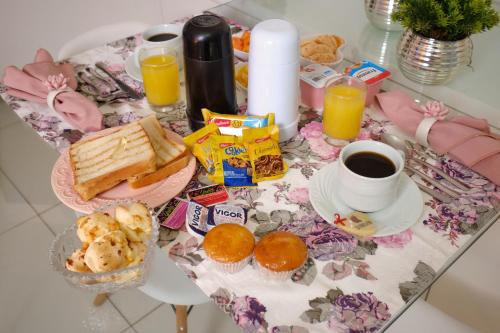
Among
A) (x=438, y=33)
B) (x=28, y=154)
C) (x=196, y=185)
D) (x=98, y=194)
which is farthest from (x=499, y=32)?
(x=28, y=154)

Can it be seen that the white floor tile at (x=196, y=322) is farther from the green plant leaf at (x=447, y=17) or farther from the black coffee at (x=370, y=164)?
the green plant leaf at (x=447, y=17)

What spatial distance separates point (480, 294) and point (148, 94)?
2.86ft

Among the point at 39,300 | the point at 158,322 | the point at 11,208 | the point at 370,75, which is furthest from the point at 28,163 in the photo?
the point at 370,75

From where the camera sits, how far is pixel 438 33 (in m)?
1.01

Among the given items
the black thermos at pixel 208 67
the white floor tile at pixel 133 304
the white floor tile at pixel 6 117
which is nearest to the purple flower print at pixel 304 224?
the black thermos at pixel 208 67

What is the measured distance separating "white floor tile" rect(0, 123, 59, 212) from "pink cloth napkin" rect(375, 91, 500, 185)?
55.2 inches

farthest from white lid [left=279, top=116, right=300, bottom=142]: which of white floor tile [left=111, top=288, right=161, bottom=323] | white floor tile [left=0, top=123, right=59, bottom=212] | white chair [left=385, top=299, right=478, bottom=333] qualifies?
white floor tile [left=0, top=123, right=59, bottom=212]

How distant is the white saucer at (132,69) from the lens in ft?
3.95

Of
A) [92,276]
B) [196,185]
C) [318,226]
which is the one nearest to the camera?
[92,276]

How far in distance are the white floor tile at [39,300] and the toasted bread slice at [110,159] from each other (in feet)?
2.56

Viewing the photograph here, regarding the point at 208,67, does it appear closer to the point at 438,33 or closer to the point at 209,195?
the point at 209,195

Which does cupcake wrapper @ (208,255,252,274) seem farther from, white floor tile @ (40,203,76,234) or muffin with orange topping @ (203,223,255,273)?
white floor tile @ (40,203,76,234)

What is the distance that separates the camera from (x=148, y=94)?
1.10 metres

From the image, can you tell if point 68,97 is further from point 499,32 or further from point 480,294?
point 499,32
